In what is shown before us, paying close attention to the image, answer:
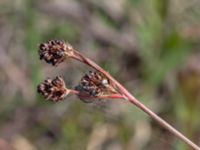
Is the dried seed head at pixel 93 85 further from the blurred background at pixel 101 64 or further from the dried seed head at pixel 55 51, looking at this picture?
the blurred background at pixel 101 64

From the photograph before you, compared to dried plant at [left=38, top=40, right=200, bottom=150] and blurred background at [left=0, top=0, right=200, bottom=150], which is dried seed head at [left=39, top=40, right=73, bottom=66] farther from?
blurred background at [left=0, top=0, right=200, bottom=150]

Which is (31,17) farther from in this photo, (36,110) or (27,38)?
(36,110)

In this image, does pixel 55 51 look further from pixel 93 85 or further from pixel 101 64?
pixel 101 64

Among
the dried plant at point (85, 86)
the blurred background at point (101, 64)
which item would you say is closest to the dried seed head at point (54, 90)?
the dried plant at point (85, 86)

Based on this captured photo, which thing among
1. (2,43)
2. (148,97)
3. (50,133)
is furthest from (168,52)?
(2,43)

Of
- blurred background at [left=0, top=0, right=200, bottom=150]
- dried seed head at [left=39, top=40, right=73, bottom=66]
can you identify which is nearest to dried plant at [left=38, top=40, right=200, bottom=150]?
dried seed head at [left=39, top=40, right=73, bottom=66]

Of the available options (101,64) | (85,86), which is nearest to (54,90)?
(85,86)
